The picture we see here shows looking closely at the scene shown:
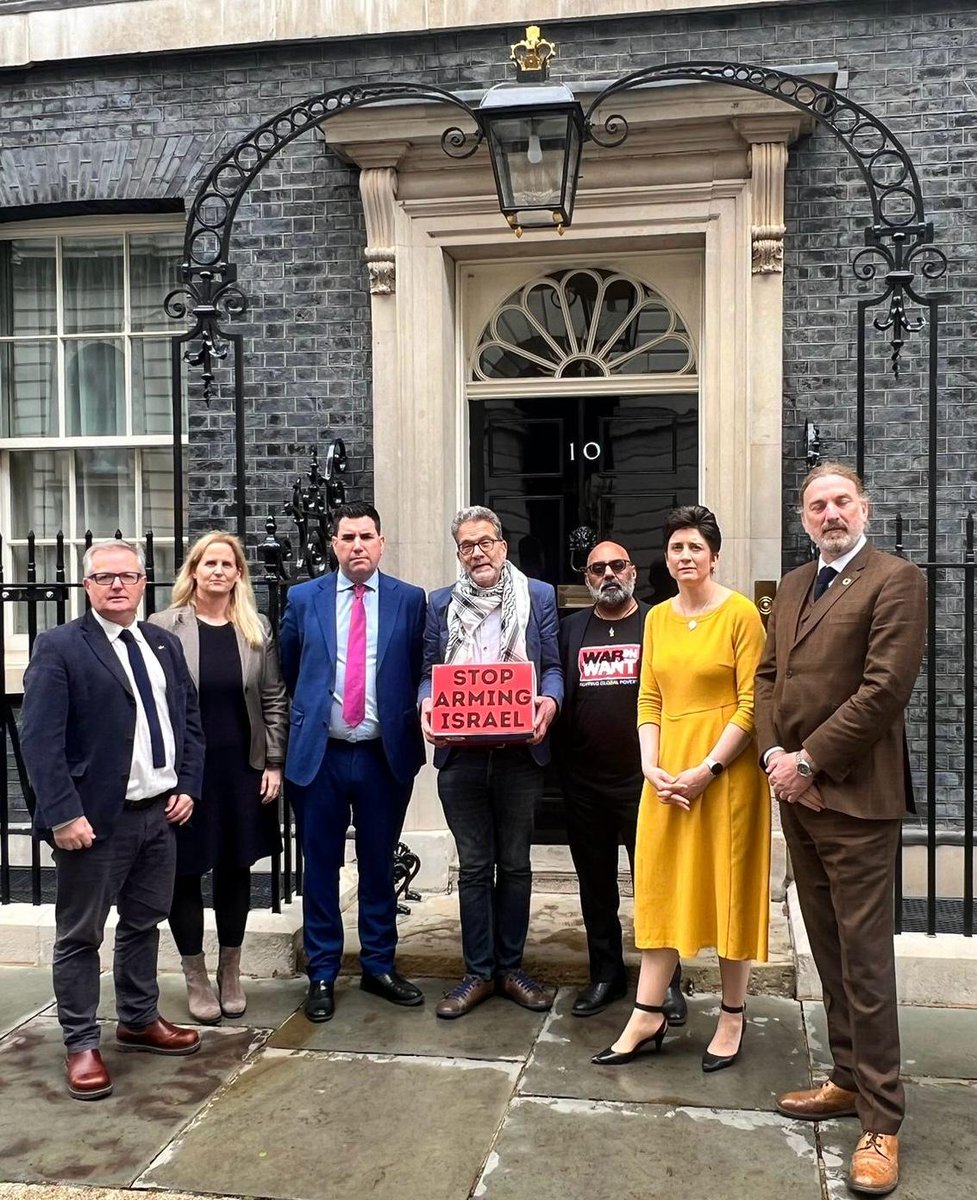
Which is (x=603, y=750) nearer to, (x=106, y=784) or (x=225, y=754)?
(x=225, y=754)

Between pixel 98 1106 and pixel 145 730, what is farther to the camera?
pixel 145 730

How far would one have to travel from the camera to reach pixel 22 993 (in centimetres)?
497

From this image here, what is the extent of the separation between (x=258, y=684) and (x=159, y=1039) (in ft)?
4.32

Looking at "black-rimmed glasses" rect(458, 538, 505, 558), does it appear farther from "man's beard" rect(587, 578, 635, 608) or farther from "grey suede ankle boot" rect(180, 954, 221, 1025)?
"grey suede ankle boot" rect(180, 954, 221, 1025)

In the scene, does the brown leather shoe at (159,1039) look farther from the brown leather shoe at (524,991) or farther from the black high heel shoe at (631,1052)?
the black high heel shoe at (631,1052)

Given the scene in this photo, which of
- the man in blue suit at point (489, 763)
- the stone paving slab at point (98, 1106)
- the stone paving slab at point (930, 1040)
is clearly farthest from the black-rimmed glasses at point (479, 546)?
the stone paving slab at point (930, 1040)

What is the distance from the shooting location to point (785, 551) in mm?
6078

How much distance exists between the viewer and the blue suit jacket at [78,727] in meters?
3.98

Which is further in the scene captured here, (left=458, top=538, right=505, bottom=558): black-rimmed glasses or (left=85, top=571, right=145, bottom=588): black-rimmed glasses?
(left=458, top=538, right=505, bottom=558): black-rimmed glasses

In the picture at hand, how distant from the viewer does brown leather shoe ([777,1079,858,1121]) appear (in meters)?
3.75

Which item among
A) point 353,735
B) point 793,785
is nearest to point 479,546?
point 353,735

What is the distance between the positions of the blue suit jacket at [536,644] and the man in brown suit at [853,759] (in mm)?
1072

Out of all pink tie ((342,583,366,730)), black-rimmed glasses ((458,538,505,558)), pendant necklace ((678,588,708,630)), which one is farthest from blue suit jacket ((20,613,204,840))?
pendant necklace ((678,588,708,630))

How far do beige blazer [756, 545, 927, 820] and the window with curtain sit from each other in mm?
4411
